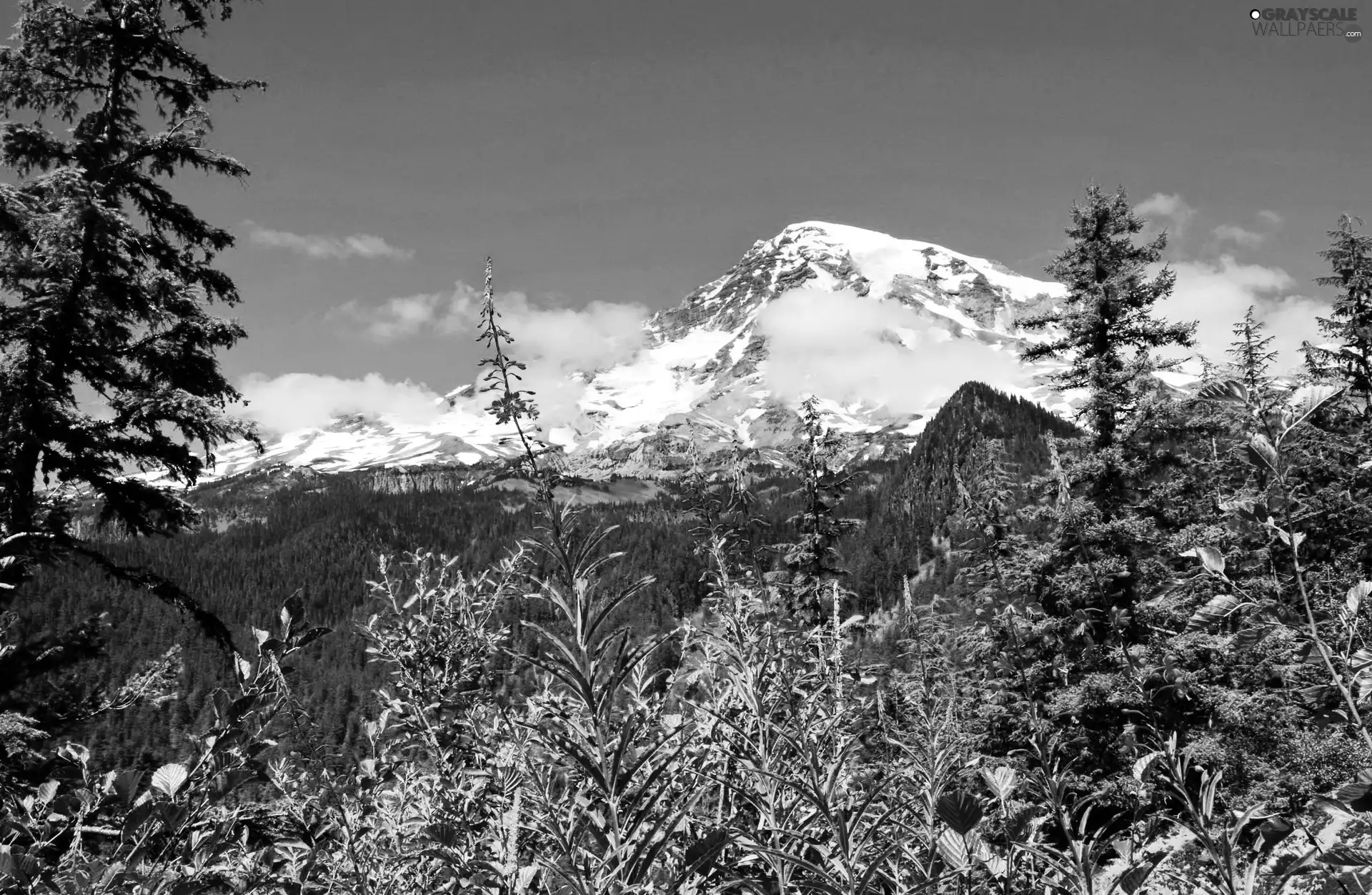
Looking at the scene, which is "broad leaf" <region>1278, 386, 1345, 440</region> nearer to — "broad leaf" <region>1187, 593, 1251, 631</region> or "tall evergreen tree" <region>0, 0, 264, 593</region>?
"broad leaf" <region>1187, 593, 1251, 631</region>

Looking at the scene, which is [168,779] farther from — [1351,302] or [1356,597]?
[1351,302]

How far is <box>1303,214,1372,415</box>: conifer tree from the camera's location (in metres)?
20.0

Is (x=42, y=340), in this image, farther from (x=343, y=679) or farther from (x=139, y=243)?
(x=343, y=679)

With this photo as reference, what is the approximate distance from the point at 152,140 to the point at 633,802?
37.4 ft

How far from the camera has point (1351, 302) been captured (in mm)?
20453

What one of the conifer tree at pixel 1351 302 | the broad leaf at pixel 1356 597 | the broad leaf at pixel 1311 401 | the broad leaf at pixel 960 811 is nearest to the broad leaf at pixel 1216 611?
the broad leaf at pixel 1356 597

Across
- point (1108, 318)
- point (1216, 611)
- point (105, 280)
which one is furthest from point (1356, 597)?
point (1108, 318)

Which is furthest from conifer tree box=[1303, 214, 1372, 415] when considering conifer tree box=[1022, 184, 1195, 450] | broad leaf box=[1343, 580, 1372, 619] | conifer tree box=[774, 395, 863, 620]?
broad leaf box=[1343, 580, 1372, 619]

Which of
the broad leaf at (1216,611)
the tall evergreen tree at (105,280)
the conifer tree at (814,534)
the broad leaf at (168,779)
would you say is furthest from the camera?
the conifer tree at (814,534)

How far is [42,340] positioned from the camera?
8.10m

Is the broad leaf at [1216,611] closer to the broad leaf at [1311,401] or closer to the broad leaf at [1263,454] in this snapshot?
the broad leaf at [1263,454]

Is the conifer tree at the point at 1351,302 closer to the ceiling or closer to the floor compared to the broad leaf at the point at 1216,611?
closer to the ceiling

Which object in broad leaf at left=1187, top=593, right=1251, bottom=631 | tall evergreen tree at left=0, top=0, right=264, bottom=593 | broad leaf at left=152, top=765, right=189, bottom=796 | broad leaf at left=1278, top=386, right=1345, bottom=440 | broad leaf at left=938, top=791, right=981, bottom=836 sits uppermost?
tall evergreen tree at left=0, top=0, right=264, bottom=593

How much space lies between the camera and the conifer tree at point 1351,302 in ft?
65.7
